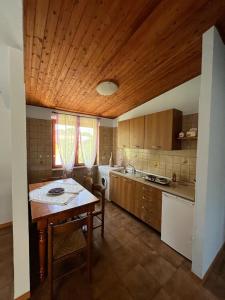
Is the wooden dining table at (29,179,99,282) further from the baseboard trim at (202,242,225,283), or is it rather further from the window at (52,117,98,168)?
the window at (52,117,98,168)

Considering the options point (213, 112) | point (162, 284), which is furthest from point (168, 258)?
point (213, 112)

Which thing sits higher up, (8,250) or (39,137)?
(39,137)

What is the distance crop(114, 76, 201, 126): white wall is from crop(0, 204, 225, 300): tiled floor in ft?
7.26

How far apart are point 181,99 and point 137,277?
270cm

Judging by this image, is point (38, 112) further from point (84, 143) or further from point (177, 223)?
point (177, 223)

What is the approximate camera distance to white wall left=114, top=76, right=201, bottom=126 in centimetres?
233

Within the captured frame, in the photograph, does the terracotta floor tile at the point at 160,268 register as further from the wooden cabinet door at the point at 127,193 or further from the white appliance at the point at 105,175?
the white appliance at the point at 105,175

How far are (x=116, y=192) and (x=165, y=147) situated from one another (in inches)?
61.6

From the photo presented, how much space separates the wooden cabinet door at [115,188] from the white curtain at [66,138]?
3.48ft

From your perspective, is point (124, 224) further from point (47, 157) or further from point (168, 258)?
point (47, 157)

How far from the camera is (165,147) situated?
2389mm

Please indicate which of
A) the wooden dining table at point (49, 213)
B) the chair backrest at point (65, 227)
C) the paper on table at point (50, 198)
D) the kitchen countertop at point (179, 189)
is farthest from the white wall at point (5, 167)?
the kitchen countertop at point (179, 189)

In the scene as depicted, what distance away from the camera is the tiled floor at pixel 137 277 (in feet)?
4.51

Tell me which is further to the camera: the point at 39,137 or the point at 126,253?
the point at 39,137
